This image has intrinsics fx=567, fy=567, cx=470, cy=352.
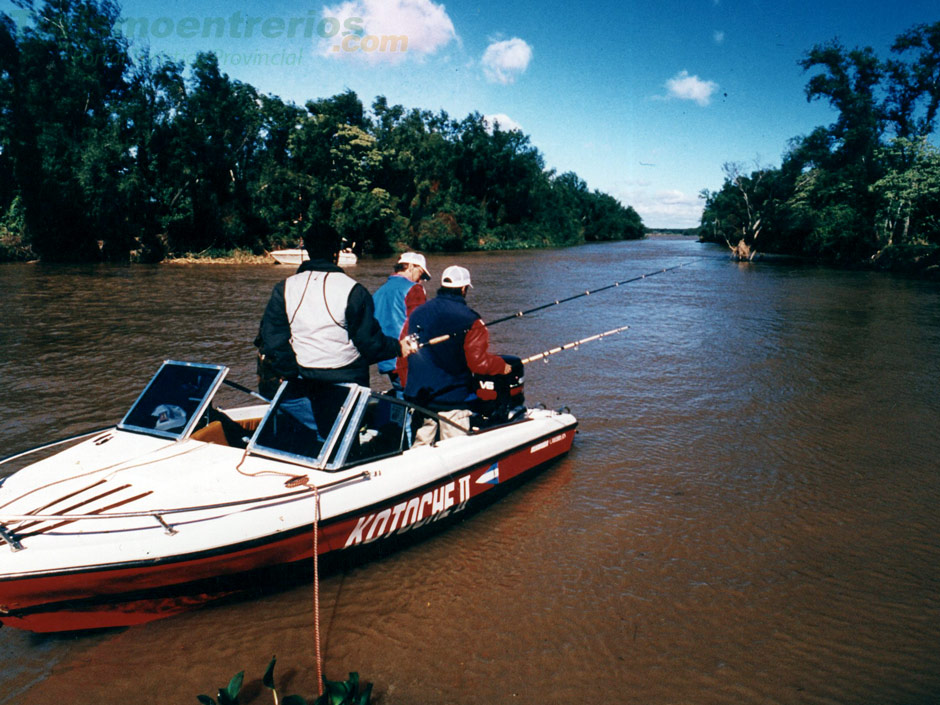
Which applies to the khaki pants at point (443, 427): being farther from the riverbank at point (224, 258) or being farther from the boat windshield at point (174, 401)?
the riverbank at point (224, 258)

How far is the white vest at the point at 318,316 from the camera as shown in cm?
408

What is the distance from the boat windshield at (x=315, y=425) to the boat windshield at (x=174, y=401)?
2.32 feet

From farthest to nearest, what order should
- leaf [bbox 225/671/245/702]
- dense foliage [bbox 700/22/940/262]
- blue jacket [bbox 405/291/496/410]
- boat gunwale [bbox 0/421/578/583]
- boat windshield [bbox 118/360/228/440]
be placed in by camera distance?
dense foliage [bbox 700/22/940/262] → blue jacket [bbox 405/291/496/410] → boat windshield [bbox 118/360/228/440] → boat gunwale [bbox 0/421/578/583] → leaf [bbox 225/671/245/702]

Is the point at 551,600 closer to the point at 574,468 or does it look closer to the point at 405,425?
the point at 405,425

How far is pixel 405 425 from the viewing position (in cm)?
479

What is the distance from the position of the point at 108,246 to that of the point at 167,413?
38848mm

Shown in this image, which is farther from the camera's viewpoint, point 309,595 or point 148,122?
point 148,122

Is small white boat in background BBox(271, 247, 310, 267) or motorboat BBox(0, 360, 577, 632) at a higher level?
small white boat in background BBox(271, 247, 310, 267)

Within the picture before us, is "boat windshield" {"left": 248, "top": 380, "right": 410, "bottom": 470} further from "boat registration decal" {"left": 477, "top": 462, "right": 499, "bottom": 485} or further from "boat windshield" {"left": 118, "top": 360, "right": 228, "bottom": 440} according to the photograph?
"boat registration decal" {"left": 477, "top": 462, "right": 499, "bottom": 485}

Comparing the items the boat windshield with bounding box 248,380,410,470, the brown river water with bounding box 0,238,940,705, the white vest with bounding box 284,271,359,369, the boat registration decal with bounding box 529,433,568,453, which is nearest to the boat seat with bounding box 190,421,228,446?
the boat windshield with bounding box 248,380,410,470

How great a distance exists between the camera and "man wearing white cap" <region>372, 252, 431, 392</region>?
20.2ft

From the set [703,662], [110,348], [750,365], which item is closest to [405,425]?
[703,662]

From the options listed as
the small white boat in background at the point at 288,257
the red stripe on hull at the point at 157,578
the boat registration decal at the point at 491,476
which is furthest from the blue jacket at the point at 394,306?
the small white boat in background at the point at 288,257

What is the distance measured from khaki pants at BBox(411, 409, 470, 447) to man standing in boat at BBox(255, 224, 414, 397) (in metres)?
1.01
